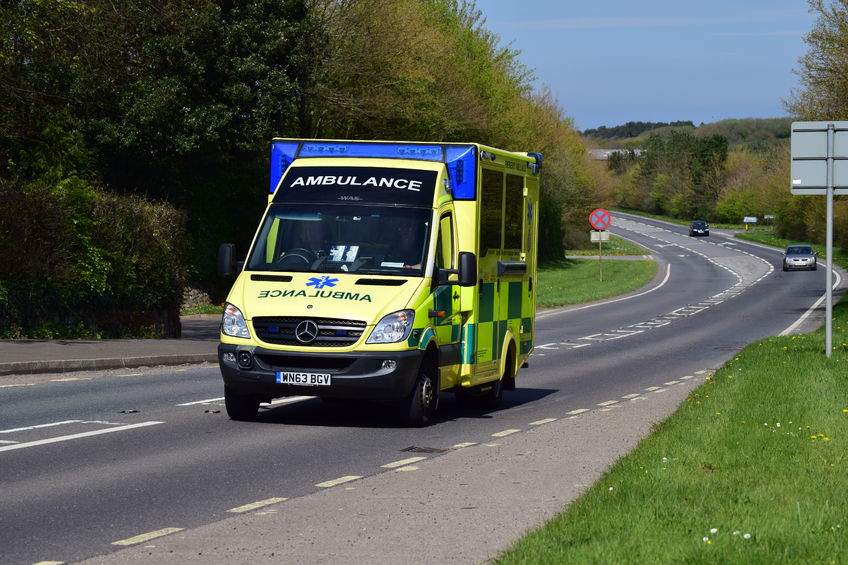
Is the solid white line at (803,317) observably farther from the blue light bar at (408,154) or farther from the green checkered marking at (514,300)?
the blue light bar at (408,154)

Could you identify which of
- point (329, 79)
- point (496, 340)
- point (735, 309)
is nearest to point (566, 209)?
point (735, 309)

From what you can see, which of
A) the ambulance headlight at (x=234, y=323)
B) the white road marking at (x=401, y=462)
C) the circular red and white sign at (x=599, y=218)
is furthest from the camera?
the circular red and white sign at (x=599, y=218)

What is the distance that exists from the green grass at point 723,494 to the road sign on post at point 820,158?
620cm

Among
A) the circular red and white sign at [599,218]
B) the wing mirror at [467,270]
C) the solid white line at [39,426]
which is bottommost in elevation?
the solid white line at [39,426]

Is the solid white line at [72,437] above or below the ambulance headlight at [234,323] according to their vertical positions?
below

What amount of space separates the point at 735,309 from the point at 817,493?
40.6 m

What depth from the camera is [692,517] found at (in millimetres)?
8117

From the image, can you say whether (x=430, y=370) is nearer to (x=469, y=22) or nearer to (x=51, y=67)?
(x=51, y=67)

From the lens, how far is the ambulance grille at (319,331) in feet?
43.9

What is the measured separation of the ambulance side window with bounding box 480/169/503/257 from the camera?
15336 mm

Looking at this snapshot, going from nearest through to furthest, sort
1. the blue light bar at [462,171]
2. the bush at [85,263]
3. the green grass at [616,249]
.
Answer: the blue light bar at [462,171]
the bush at [85,263]
the green grass at [616,249]

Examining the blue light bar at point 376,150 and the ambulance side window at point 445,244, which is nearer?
the ambulance side window at point 445,244

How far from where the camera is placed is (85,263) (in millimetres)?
24562

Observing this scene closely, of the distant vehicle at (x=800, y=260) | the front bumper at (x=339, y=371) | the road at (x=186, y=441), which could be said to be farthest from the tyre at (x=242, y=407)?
the distant vehicle at (x=800, y=260)
